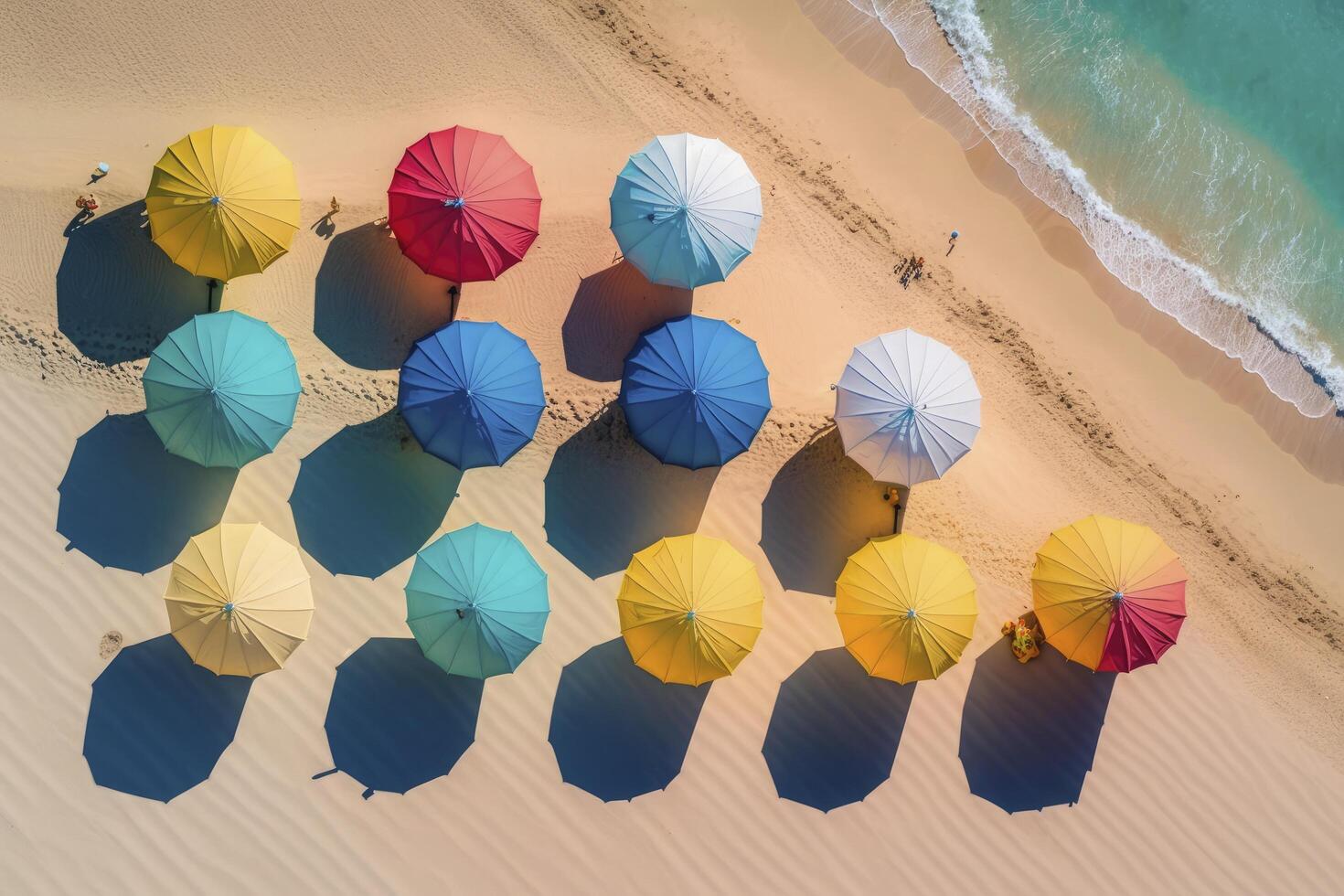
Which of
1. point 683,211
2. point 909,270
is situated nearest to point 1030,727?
point 909,270

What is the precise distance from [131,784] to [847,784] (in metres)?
9.32

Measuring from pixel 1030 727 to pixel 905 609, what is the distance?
126 inches

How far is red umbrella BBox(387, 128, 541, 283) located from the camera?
11414 mm

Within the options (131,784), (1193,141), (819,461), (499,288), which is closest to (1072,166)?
(1193,141)

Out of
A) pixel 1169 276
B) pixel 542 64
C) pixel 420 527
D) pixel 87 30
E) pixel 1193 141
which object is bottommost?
pixel 420 527

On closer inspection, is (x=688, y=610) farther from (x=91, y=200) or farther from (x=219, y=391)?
(x=91, y=200)

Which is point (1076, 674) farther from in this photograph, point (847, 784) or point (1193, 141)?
point (1193, 141)

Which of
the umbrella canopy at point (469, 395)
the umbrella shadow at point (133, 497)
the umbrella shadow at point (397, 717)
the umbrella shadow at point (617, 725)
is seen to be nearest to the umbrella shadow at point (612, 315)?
the umbrella canopy at point (469, 395)

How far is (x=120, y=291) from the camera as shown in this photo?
12.2 m

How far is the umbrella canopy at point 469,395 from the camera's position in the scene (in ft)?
36.7

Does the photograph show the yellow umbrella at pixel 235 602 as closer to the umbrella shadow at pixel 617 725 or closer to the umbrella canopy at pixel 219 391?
the umbrella canopy at pixel 219 391

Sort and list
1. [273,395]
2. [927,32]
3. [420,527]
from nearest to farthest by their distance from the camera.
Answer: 1. [273,395]
2. [420,527]
3. [927,32]

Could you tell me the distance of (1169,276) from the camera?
13.7 metres

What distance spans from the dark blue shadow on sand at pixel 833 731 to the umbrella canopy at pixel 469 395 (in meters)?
5.11
